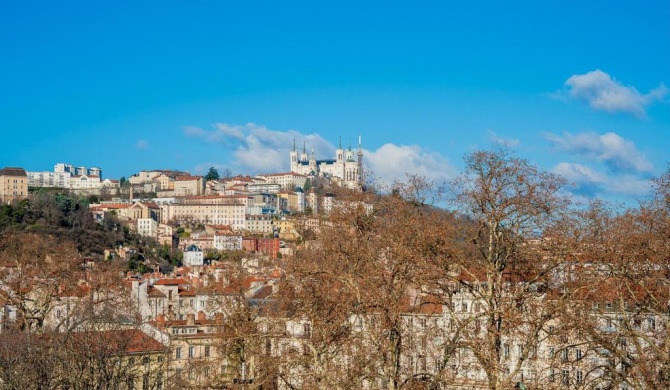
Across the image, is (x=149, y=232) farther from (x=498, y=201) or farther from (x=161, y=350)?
(x=498, y=201)

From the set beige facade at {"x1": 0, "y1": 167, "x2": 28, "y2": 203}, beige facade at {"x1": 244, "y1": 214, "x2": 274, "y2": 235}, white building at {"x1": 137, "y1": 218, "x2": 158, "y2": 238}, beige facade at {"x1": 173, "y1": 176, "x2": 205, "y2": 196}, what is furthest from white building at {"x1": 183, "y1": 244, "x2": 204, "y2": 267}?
beige facade at {"x1": 173, "y1": 176, "x2": 205, "y2": 196}

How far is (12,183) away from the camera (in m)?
156

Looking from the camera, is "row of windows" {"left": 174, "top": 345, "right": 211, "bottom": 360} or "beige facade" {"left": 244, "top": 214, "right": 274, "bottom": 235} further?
"beige facade" {"left": 244, "top": 214, "right": 274, "bottom": 235}

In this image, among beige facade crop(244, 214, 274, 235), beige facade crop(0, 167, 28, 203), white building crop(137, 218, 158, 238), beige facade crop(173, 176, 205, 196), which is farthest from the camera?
beige facade crop(173, 176, 205, 196)

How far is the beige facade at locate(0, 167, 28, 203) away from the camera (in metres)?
155

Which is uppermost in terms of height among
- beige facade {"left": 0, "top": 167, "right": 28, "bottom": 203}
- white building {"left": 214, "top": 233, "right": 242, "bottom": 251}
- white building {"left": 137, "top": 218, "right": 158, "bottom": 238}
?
beige facade {"left": 0, "top": 167, "right": 28, "bottom": 203}

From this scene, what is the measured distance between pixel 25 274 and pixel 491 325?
79.2 ft

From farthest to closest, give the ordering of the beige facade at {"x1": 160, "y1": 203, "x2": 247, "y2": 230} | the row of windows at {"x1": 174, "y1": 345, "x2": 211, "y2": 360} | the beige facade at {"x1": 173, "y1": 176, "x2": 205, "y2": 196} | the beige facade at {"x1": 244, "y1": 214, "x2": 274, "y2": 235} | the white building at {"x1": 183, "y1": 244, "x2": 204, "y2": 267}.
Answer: the beige facade at {"x1": 173, "y1": 176, "x2": 205, "y2": 196}
the beige facade at {"x1": 160, "y1": 203, "x2": 247, "y2": 230}
the beige facade at {"x1": 244, "y1": 214, "x2": 274, "y2": 235}
the white building at {"x1": 183, "y1": 244, "x2": 204, "y2": 267}
the row of windows at {"x1": 174, "y1": 345, "x2": 211, "y2": 360}

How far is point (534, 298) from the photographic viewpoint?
672 inches

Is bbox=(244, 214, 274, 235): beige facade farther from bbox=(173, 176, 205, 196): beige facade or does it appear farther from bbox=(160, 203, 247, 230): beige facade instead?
bbox=(173, 176, 205, 196): beige facade

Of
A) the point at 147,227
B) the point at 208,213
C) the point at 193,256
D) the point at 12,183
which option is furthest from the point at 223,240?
the point at 12,183

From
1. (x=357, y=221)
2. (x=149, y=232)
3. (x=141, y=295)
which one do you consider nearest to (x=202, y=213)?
(x=149, y=232)

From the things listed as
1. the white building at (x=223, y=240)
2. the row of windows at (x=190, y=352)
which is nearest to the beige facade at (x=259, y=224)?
the white building at (x=223, y=240)

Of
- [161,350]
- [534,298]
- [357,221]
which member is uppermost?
[357,221]
